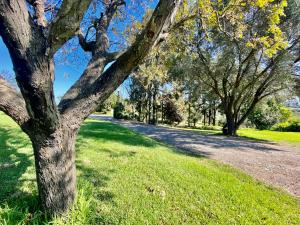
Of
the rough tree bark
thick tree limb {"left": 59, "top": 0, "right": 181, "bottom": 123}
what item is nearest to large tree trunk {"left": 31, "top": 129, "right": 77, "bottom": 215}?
the rough tree bark

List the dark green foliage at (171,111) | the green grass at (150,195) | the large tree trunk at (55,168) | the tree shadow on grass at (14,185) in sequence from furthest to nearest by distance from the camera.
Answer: the dark green foliage at (171,111) < the green grass at (150,195) < the tree shadow on grass at (14,185) < the large tree trunk at (55,168)

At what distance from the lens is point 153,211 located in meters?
3.19

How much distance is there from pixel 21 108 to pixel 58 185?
3.37 feet

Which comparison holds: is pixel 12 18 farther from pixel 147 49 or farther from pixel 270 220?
pixel 270 220

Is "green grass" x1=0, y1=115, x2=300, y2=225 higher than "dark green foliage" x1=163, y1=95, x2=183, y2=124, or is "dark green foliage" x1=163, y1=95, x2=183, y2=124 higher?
"dark green foliage" x1=163, y1=95, x2=183, y2=124

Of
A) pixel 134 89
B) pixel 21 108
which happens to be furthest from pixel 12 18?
pixel 134 89

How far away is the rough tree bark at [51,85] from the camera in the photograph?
78.2 inches

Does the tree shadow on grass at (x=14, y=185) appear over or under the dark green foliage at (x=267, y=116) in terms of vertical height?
under

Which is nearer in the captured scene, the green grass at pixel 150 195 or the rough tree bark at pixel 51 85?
the rough tree bark at pixel 51 85

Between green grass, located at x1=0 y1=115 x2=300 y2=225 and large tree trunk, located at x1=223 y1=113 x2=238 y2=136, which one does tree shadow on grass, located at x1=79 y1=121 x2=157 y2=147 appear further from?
large tree trunk, located at x1=223 y1=113 x2=238 y2=136

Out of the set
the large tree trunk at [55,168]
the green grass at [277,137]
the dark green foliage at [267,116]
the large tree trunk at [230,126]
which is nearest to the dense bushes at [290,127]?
the dark green foliage at [267,116]

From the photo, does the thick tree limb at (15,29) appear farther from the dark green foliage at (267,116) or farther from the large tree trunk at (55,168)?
the dark green foliage at (267,116)

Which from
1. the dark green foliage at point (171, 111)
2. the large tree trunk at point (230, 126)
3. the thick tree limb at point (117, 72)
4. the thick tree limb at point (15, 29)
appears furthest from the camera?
the dark green foliage at point (171, 111)

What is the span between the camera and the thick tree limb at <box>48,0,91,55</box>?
2.15 metres
